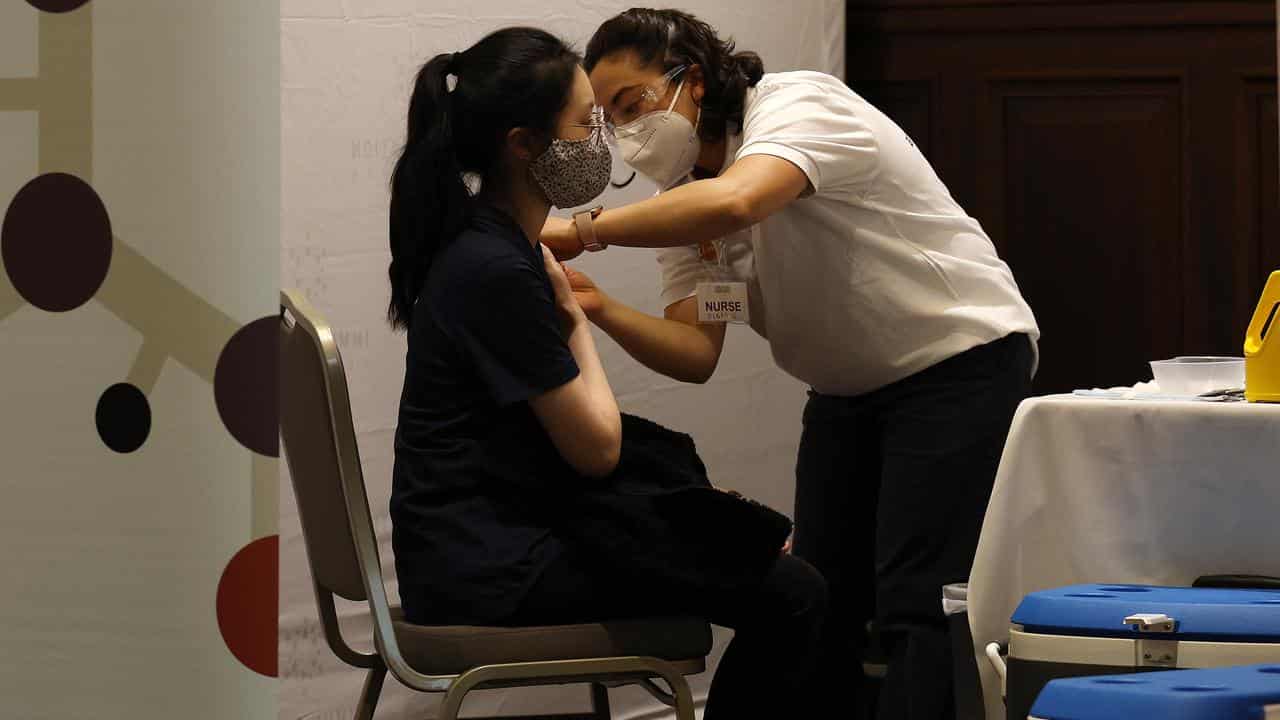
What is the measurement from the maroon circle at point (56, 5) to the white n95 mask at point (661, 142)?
136 cm

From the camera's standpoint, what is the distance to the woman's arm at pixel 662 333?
78.3 inches

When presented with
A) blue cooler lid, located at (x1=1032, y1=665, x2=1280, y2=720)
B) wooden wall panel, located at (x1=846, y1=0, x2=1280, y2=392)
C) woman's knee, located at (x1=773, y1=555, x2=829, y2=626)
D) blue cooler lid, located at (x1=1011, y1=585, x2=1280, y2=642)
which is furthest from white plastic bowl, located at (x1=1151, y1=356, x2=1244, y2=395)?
wooden wall panel, located at (x1=846, y1=0, x2=1280, y2=392)

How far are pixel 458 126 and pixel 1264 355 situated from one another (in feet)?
3.02

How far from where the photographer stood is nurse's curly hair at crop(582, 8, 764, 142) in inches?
79.5

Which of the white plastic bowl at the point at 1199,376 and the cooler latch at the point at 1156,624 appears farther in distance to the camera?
the white plastic bowl at the point at 1199,376

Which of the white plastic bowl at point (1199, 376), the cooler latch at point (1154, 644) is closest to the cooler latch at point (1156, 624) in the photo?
the cooler latch at point (1154, 644)

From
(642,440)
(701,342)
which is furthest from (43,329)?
(701,342)

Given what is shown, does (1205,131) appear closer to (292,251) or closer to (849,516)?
(849,516)

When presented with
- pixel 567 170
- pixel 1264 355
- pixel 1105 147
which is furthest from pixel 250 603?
pixel 1105 147

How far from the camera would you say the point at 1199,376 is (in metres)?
1.61

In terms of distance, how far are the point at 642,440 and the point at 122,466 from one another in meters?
0.91

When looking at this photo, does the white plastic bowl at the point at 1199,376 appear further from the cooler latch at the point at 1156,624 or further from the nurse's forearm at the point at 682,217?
the nurse's forearm at the point at 682,217

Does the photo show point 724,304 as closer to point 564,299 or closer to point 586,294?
point 586,294

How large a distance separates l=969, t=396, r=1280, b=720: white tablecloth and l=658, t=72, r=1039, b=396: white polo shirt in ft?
1.51
